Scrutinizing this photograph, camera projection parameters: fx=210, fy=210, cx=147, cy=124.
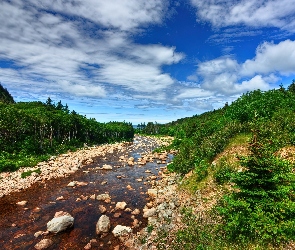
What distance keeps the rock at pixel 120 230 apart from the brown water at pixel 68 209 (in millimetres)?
333

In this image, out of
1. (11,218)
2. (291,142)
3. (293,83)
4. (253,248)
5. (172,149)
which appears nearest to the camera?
(253,248)

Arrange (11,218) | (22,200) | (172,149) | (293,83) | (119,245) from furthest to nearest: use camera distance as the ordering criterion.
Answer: (172,149)
(293,83)
(22,200)
(11,218)
(119,245)

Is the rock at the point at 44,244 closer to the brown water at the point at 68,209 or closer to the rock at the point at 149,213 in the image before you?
the brown water at the point at 68,209

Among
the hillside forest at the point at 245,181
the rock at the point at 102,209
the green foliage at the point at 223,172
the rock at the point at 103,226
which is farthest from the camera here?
the rock at the point at 102,209

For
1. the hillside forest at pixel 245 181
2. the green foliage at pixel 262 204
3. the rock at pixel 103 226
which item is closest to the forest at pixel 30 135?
the hillside forest at pixel 245 181

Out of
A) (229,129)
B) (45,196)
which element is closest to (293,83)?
(229,129)

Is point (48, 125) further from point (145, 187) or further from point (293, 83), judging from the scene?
point (293, 83)

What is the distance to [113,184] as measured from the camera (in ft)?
87.7

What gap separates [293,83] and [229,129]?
37104mm

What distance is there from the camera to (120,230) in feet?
48.2

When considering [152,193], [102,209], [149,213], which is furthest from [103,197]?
[149,213]

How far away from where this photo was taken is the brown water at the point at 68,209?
557 inches

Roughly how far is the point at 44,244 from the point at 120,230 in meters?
4.87

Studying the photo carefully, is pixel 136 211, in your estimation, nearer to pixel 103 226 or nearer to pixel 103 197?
pixel 103 226
